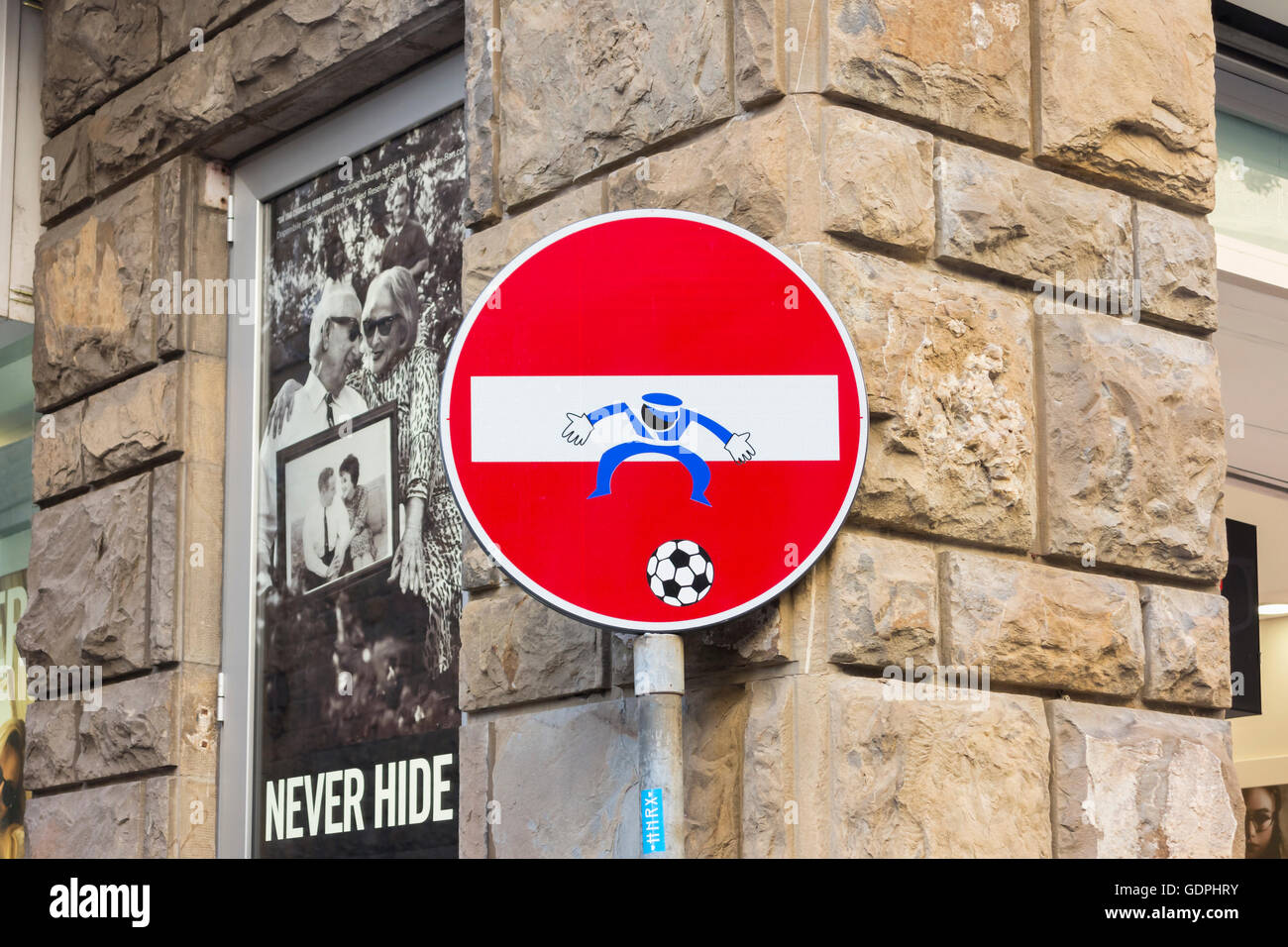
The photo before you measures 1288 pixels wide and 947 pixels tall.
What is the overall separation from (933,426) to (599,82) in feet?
3.35

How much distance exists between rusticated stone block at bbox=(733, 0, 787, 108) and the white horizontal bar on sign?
658 mm

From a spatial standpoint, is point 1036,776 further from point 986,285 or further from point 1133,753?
point 986,285

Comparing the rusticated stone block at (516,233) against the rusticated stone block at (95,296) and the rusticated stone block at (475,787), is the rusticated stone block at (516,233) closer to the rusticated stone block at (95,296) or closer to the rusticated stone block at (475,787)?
the rusticated stone block at (475,787)

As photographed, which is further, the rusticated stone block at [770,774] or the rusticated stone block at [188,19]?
the rusticated stone block at [188,19]

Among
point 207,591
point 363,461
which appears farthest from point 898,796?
point 207,591

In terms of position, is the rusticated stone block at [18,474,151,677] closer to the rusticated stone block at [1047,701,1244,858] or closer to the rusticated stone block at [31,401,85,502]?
the rusticated stone block at [31,401,85,502]

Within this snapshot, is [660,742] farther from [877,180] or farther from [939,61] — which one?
[939,61]

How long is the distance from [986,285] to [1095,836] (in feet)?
3.58

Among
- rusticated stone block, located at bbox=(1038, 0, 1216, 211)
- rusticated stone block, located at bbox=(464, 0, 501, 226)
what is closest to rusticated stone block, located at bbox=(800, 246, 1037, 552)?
rusticated stone block, located at bbox=(1038, 0, 1216, 211)

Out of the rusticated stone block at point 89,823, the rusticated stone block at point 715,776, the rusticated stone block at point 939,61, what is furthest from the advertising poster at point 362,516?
the rusticated stone block at point 939,61

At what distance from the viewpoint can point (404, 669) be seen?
179 inches

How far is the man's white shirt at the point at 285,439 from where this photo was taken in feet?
16.2

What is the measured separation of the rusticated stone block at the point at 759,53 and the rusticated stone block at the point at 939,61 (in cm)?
10

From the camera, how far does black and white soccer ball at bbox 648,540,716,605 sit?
3.01 metres
